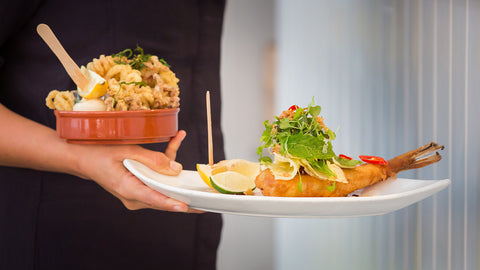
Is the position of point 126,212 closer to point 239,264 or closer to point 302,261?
point 302,261

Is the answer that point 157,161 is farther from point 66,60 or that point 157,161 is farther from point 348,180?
point 348,180

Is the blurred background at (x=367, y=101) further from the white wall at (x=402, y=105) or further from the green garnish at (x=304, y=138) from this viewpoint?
the green garnish at (x=304, y=138)

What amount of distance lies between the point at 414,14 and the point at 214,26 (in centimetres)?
74

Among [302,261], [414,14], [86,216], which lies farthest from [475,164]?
[302,261]

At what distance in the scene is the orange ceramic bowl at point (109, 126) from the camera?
2.84 feet

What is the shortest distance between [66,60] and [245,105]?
2.84 m

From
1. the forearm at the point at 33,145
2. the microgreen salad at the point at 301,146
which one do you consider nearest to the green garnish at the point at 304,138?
the microgreen salad at the point at 301,146

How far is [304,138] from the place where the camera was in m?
0.88

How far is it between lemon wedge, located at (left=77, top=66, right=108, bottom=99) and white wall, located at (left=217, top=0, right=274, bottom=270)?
106 inches

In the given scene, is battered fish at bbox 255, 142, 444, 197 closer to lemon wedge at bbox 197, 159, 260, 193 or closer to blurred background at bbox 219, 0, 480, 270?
lemon wedge at bbox 197, 159, 260, 193

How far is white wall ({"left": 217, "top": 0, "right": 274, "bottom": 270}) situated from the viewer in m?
3.57

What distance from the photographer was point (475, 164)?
4.25 feet

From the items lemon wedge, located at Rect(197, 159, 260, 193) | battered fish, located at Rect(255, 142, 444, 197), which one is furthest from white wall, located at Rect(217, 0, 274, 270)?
battered fish, located at Rect(255, 142, 444, 197)

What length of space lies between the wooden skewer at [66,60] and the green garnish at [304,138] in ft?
1.28
